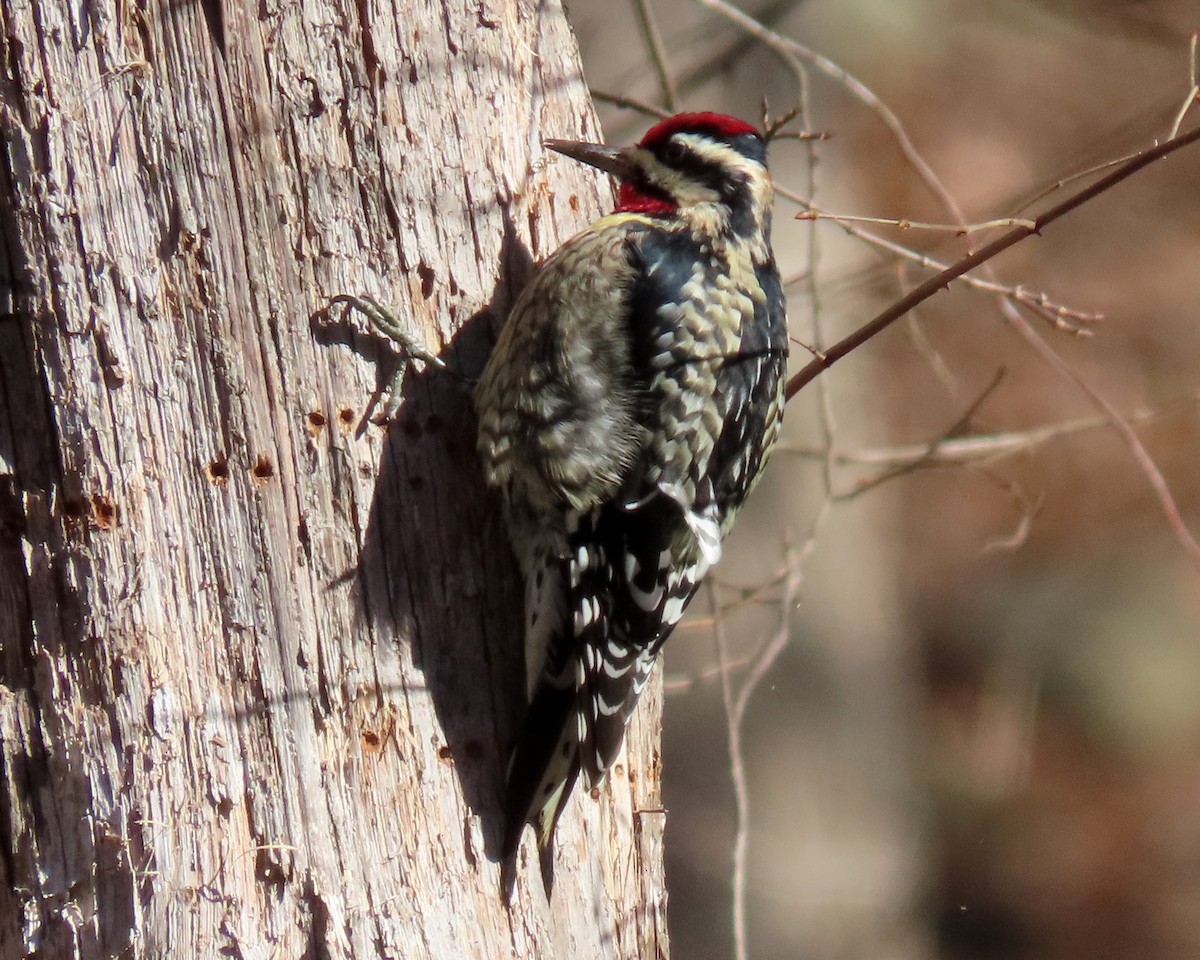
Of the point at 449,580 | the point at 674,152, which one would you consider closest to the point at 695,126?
the point at 674,152

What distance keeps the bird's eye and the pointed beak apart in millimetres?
113

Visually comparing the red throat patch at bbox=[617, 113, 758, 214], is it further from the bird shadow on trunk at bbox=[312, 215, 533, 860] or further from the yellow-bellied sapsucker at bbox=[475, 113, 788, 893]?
the bird shadow on trunk at bbox=[312, 215, 533, 860]

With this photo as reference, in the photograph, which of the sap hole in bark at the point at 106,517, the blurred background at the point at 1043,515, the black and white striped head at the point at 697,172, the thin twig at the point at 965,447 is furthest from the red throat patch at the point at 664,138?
the blurred background at the point at 1043,515

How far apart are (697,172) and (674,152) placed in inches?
2.9

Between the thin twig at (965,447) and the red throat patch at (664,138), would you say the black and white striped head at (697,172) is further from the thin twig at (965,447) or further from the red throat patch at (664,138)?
the thin twig at (965,447)

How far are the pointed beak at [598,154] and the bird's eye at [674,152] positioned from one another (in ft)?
0.37

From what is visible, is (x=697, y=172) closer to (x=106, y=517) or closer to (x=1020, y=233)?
(x=1020, y=233)

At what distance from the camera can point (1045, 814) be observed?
8492mm

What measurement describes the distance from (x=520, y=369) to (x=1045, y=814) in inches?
270

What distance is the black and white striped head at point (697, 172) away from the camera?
3.04 m

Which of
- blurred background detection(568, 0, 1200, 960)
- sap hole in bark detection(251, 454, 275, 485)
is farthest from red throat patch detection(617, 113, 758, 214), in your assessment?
blurred background detection(568, 0, 1200, 960)

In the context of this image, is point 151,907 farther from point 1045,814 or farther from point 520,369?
point 1045,814

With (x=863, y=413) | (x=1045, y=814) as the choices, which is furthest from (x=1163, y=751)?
(x=863, y=413)

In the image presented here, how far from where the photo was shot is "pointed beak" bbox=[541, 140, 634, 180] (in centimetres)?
279
